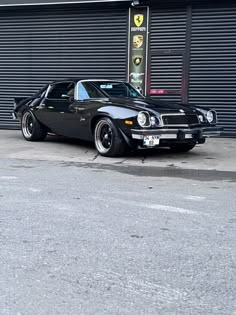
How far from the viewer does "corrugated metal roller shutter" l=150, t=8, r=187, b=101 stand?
1354cm

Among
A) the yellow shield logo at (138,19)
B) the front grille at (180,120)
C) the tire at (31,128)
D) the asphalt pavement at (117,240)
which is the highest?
the yellow shield logo at (138,19)

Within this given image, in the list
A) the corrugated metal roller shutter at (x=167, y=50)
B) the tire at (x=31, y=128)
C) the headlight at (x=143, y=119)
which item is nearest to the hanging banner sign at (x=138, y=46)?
the corrugated metal roller shutter at (x=167, y=50)

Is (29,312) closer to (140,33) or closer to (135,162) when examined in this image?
(135,162)

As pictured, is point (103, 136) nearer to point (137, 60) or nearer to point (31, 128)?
point (31, 128)

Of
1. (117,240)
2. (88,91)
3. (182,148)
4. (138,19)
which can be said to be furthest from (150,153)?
(117,240)

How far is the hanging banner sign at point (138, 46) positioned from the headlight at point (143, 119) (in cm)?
559

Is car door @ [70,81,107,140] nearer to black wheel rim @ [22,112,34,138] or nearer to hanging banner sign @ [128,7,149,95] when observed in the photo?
black wheel rim @ [22,112,34,138]

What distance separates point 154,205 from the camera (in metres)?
5.77

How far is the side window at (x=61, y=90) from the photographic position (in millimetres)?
10430

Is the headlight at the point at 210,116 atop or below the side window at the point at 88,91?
below

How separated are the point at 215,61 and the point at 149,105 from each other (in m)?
5.14

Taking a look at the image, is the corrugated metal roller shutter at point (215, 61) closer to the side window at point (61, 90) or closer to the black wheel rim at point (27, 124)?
the side window at point (61, 90)

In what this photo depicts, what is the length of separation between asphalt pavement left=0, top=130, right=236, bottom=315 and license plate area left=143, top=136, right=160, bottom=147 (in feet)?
1.60

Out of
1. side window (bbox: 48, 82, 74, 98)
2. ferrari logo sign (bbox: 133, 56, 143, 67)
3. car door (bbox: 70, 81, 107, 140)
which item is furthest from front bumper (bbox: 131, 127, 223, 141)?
ferrari logo sign (bbox: 133, 56, 143, 67)
